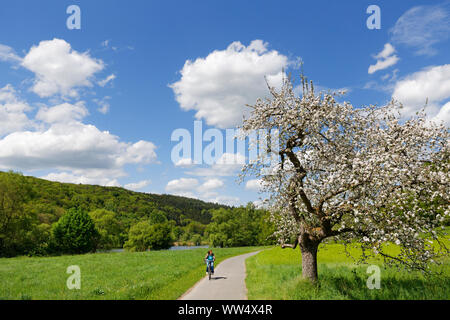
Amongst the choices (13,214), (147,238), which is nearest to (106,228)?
(147,238)

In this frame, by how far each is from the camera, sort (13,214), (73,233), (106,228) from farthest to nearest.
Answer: (106,228)
(73,233)
(13,214)

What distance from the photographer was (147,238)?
79.4 meters

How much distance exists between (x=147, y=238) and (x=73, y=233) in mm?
20789

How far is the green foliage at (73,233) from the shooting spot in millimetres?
62938

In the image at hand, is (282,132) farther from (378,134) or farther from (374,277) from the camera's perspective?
(374,277)

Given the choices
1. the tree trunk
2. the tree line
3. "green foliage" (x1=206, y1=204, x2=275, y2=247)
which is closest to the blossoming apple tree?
the tree trunk

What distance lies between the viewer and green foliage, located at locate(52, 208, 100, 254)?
6294 cm

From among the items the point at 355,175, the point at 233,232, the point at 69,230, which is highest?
the point at 355,175

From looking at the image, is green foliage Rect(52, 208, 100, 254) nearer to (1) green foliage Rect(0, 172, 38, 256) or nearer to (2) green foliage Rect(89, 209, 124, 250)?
(2) green foliage Rect(89, 209, 124, 250)

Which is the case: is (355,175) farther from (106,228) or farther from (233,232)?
(233,232)

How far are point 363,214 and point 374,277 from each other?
5.24 m

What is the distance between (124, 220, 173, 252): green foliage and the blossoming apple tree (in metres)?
72.2
